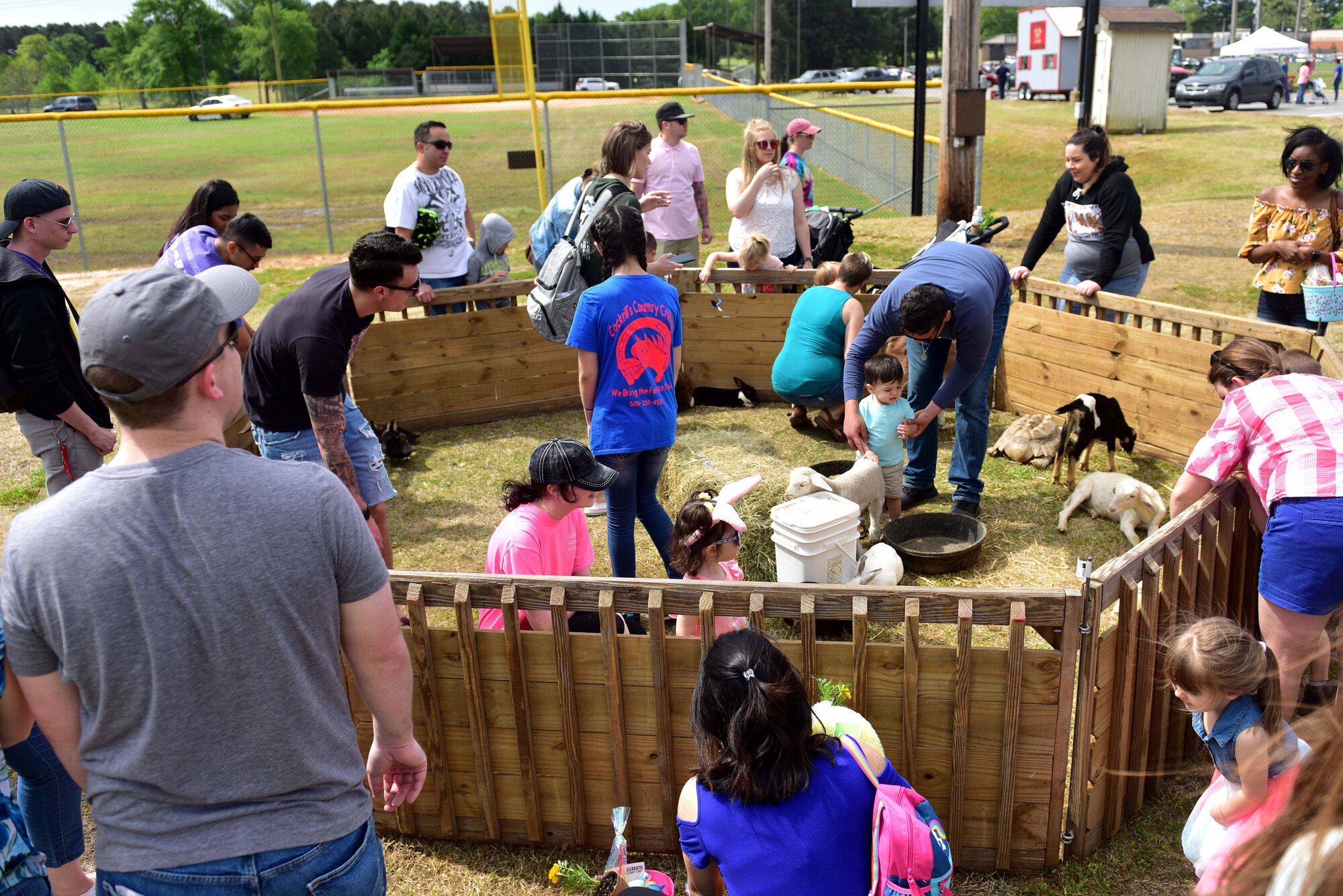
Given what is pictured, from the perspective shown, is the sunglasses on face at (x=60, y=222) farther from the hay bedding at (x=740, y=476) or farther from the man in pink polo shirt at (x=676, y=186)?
the man in pink polo shirt at (x=676, y=186)

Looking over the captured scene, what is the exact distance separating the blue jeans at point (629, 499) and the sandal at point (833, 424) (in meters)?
2.76

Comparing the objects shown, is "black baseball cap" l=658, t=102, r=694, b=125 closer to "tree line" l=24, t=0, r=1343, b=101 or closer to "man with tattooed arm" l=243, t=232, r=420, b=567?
"man with tattooed arm" l=243, t=232, r=420, b=567

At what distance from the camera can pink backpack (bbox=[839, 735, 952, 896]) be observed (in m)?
2.37

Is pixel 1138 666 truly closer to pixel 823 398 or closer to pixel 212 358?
pixel 212 358

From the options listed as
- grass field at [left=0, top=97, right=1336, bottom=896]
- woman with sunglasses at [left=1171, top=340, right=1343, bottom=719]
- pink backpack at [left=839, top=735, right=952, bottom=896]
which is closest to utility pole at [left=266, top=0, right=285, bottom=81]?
grass field at [left=0, top=97, right=1336, bottom=896]

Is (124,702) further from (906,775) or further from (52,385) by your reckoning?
(52,385)

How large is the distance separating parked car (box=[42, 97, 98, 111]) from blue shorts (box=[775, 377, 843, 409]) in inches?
2186

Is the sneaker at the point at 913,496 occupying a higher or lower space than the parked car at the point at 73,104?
lower

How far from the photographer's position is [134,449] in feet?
6.23

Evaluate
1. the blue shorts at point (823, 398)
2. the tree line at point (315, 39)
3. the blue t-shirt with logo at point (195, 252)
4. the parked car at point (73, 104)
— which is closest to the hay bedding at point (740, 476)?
the blue shorts at point (823, 398)

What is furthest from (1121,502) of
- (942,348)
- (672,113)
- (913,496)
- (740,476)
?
(672,113)

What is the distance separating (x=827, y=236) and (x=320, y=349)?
228 inches

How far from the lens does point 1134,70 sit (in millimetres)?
24672

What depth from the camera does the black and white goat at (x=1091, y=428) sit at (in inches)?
255
